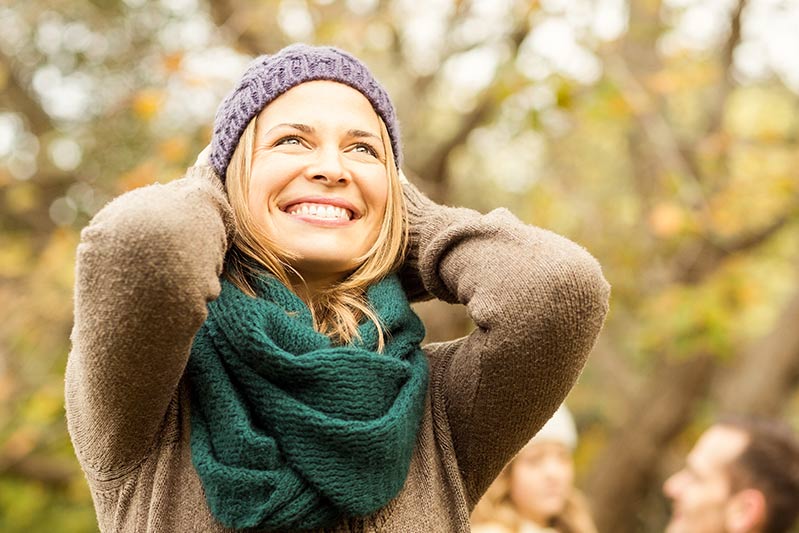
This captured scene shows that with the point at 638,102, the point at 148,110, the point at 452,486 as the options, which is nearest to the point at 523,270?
the point at 452,486

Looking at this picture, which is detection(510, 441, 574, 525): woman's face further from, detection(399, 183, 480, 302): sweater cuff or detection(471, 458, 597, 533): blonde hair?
detection(399, 183, 480, 302): sweater cuff

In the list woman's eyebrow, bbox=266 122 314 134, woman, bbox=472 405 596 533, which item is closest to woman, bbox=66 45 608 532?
woman's eyebrow, bbox=266 122 314 134

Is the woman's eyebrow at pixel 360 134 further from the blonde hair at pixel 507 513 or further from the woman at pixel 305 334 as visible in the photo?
the blonde hair at pixel 507 513

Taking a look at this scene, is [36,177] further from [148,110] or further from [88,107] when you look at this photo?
[148,110]

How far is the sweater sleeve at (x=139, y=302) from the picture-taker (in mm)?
1271

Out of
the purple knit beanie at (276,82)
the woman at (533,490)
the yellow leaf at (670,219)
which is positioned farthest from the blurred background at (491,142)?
the purple knit beanie at (276,82)

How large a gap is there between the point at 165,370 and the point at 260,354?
0.15 meters

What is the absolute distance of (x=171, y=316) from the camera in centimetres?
130

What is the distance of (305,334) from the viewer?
1.49m

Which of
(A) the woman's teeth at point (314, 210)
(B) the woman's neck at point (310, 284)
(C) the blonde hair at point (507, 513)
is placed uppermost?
(A) the woman's teeth at point (314, 210)

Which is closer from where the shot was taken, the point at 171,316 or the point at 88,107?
the point at 171,316

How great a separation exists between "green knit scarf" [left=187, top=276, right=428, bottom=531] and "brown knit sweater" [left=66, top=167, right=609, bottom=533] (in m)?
0.07

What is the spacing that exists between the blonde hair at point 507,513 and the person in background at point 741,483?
322 millimetres

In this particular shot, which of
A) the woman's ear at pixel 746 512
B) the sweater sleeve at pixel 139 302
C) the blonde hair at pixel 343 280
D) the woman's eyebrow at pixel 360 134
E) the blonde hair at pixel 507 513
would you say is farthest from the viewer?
the blonde hair at pixel 507 513
